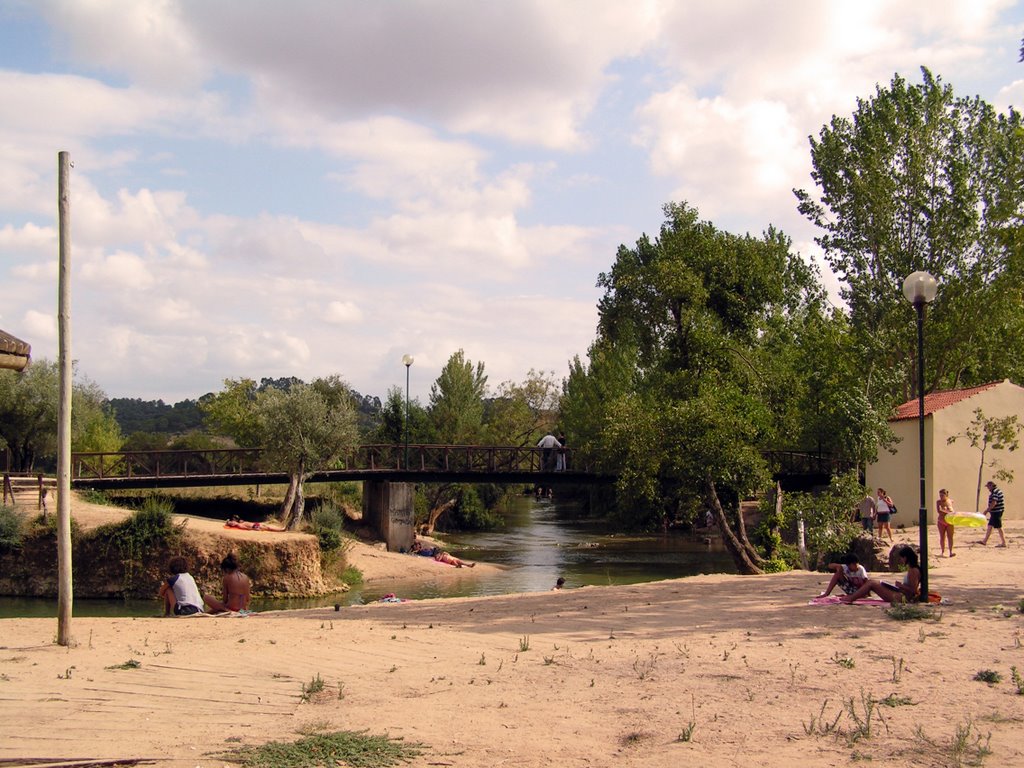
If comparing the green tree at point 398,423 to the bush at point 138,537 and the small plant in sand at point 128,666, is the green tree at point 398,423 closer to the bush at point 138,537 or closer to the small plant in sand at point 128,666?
the bush at point 138,537

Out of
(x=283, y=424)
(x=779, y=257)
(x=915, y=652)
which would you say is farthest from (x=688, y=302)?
(x=915, y=652)

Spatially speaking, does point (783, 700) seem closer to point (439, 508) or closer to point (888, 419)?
point (888, 419)

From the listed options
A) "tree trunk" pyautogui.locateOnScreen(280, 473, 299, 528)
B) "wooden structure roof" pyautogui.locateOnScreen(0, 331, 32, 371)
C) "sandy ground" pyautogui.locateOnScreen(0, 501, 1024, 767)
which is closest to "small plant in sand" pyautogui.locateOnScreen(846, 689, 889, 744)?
"sandy ground" pyautogui.locateOnScreen(0, 501, 1024, 767)

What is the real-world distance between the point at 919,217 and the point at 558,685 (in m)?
34.9

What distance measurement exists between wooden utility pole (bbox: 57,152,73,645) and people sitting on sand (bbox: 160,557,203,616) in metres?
3.80

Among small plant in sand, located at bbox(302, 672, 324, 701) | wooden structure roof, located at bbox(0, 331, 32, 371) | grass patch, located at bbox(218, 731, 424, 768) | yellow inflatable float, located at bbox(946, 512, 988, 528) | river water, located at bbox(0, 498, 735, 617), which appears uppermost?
wooden structure roof, located at bbox(0, 331, 32, 371)

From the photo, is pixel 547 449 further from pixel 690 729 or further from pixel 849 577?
pixel 690 729

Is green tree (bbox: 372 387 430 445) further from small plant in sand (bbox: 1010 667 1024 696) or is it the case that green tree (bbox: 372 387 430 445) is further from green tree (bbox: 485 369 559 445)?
small plant in sand (bbox: 1010 667 1024 696)

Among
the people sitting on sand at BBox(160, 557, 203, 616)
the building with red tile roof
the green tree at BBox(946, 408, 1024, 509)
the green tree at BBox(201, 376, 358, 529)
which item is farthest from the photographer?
the green tree at BBox(201, 376, 358, 529)

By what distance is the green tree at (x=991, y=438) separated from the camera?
90.0 feet

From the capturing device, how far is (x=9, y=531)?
26.2m

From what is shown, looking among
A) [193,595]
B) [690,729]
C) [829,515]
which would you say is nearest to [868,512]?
[829,515]

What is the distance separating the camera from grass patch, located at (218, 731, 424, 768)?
20.3 ft

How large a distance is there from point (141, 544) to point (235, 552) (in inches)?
101
